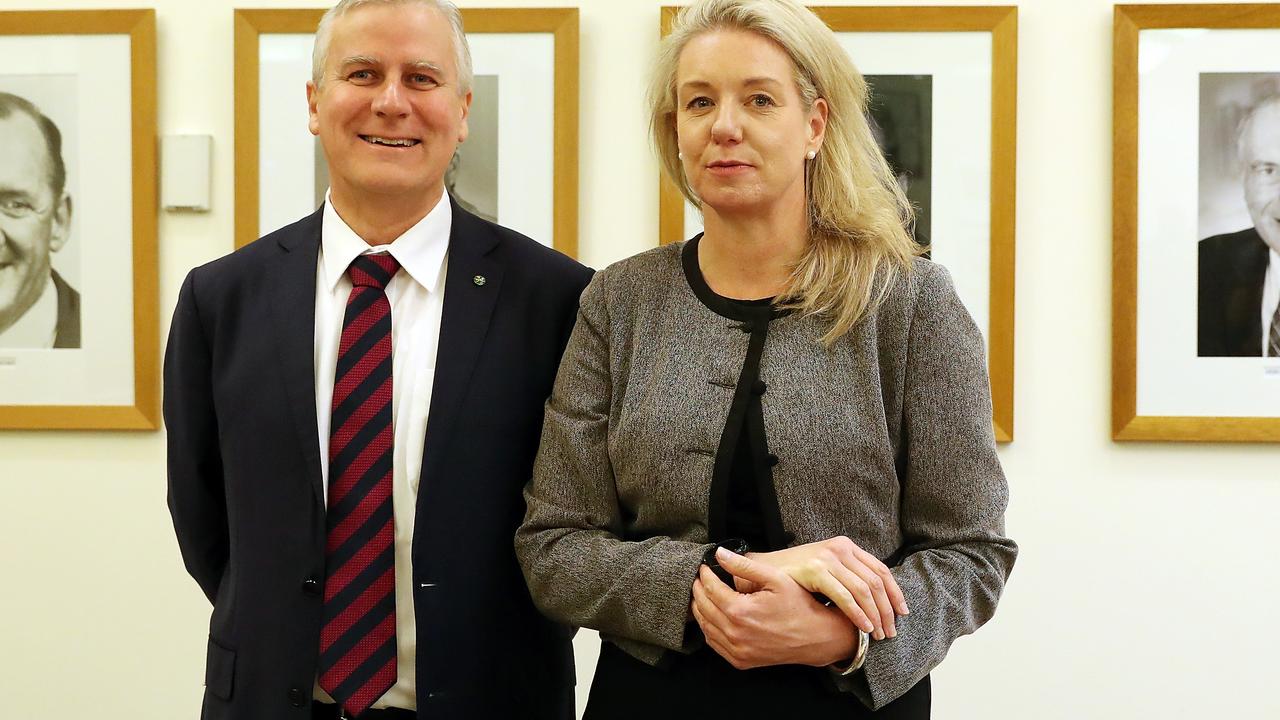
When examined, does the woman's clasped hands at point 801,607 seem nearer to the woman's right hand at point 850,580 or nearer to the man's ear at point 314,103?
the woman's right hand at point 850,580

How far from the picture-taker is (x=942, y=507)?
4.49ft

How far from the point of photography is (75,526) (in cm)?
259

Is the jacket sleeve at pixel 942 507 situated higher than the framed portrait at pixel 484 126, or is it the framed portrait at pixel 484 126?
the framed portrait at pixel 484 126

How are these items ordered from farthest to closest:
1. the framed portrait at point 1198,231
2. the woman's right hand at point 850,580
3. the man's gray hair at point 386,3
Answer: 1. the framed portrait at point 1198,231
2. the man's gray hair at point 386,3
3. the woman's right hand at point 850,580

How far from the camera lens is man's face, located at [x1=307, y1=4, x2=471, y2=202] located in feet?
5.32

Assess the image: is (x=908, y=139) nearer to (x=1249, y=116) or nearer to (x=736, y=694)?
(x=1249, y=116)

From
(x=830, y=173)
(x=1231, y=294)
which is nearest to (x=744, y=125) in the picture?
(x=830, y=173)

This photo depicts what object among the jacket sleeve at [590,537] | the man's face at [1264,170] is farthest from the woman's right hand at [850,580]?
the man's face at [1264,170]

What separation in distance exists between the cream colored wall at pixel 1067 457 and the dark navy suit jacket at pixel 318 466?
0.86 metres

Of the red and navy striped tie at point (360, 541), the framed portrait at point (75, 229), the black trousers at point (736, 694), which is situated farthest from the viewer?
the framed portrait at point (75, 229)

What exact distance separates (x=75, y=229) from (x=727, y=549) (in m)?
1.92

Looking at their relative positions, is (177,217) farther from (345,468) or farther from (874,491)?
(874,491)

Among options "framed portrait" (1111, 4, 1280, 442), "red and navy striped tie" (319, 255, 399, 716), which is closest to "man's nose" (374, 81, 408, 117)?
"red and navy striped tie" (319, 255, 399, 716)

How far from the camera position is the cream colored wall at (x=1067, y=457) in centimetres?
246
